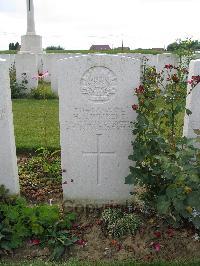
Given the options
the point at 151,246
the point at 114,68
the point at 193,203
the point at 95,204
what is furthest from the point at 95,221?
the point at 114,68

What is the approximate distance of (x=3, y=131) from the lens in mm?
4129

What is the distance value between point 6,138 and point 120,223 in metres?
1.48

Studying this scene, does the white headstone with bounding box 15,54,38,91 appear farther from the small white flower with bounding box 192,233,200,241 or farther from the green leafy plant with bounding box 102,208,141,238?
the small white flower with bounding box 192,233,200,241

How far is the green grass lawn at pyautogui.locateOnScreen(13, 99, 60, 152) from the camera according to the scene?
6.33 m

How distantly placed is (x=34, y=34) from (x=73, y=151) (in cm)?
1335

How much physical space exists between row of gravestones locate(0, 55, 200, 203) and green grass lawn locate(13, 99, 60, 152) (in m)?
1.75

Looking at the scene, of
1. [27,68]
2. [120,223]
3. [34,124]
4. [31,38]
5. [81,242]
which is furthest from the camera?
[31,38]

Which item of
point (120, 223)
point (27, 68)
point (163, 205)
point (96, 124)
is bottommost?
point (120, 223)

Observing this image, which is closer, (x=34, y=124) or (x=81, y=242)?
(x=81, y=242)

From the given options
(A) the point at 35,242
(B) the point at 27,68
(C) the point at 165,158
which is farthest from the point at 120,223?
(B) the point at 27,68

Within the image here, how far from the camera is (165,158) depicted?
3211 mm

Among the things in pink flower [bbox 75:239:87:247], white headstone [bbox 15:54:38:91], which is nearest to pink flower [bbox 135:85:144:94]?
pink flower [bbox 75:239:87:247]

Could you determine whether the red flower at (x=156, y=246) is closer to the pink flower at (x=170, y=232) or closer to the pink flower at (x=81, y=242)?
the pink flower at (x=170, y=232)

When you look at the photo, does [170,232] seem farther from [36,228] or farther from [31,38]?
[31,38]
